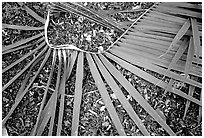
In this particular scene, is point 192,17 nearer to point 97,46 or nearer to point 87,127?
point 97,46

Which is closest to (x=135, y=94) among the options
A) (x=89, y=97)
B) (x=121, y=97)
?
(x=121, y=97)

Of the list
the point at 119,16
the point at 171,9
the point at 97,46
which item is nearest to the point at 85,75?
the point at 97,46

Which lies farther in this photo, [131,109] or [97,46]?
[97,46]

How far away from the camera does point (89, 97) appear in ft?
3.69

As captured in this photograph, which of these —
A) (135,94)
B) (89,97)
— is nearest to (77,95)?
(89,97)

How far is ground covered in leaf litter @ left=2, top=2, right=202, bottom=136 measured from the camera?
1100 millimetres

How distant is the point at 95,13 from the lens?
1.18 metres

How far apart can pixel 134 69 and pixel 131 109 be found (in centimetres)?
13

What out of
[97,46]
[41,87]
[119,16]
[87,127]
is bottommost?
[87,127]

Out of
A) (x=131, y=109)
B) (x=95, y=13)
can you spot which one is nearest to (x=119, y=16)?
(x=95, y=13)

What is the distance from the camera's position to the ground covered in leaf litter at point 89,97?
3.61ft

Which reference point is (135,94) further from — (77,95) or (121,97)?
(77,95)

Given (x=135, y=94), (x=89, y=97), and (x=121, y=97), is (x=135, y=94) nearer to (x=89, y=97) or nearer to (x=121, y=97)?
(x=121, y=97)

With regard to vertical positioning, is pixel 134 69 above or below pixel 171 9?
below
